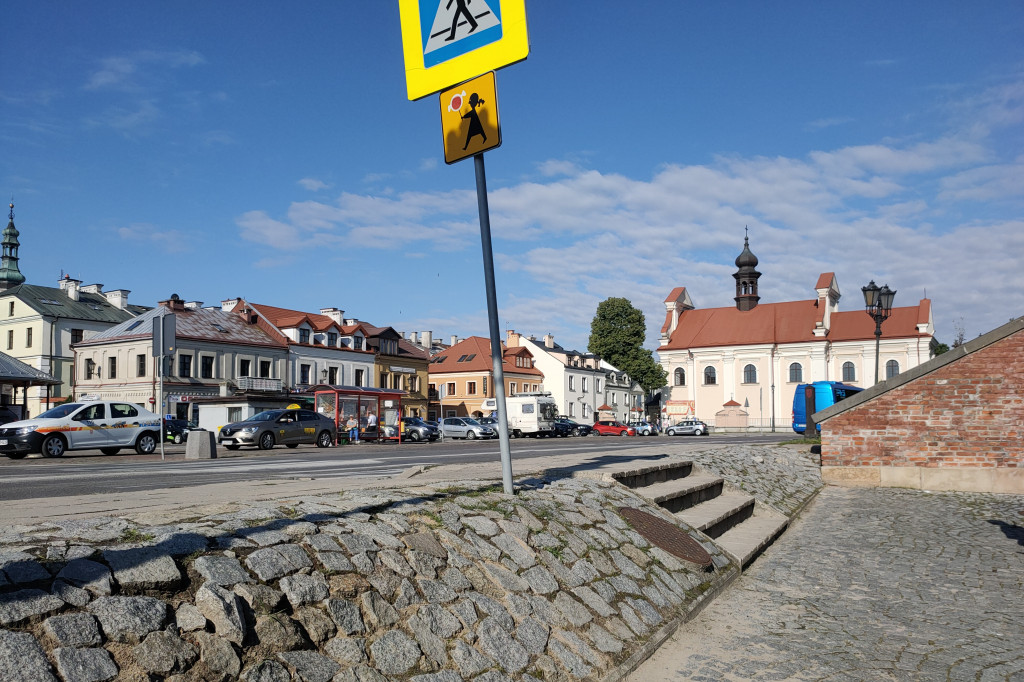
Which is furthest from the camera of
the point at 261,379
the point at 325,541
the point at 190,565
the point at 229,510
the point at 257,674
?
the point at 261,379

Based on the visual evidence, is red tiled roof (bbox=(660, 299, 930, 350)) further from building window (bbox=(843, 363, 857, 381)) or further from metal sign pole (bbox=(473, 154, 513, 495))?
metal sign pole (bbox=(473, 154, 513, 495))

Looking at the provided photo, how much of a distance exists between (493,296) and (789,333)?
7923 cm

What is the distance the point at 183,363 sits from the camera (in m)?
52.9

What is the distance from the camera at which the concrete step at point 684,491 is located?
9336 millimetres

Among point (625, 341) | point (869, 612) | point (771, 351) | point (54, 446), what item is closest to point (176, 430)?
point (54, 446)

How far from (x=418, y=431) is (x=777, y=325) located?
50.7 metres

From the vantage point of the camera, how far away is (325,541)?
468cm

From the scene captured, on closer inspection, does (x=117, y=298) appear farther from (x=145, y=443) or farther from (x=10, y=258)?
(x=145, y=443)

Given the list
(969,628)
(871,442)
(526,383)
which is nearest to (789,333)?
(526,383)

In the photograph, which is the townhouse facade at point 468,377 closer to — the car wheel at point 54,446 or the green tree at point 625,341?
the green tree at point 625,341

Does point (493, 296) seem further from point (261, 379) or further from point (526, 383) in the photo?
point (526, 383)

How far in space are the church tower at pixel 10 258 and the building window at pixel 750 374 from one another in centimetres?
7932

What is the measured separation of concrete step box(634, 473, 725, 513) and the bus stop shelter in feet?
80.0

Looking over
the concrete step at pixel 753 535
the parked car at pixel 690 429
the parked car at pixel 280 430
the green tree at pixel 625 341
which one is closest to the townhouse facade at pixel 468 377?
the green tree at pixel 625 341
